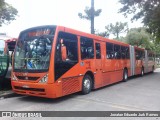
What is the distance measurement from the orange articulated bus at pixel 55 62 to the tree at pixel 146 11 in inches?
378

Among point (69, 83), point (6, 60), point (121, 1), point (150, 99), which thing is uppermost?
point (121, 1)

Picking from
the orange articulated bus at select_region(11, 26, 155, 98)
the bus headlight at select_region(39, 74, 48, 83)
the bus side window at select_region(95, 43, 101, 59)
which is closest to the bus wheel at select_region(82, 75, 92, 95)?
the orange articulated bus at select_region(11, 26, 155, 98)

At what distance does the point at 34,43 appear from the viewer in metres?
8.99

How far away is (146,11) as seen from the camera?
2067 centimetres

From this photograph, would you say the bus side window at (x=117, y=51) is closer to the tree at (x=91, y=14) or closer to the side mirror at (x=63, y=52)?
the tree at (x=91, y=14)

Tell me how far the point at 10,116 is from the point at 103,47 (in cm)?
696

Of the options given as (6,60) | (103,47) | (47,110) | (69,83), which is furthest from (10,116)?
(103,47)

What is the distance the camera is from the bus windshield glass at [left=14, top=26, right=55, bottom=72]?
855 centimetres

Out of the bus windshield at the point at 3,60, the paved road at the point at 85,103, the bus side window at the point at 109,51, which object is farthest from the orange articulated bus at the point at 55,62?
the bus windshield at the point at 3,60

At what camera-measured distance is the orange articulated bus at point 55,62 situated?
8.39 metres

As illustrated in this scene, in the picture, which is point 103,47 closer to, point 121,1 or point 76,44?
point 76,44

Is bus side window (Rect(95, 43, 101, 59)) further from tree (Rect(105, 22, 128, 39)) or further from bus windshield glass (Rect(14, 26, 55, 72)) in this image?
tree (Rect(105, 22, 128, 39))

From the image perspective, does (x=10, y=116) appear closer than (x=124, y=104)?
Yes

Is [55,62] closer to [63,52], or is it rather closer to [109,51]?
[63,52]
